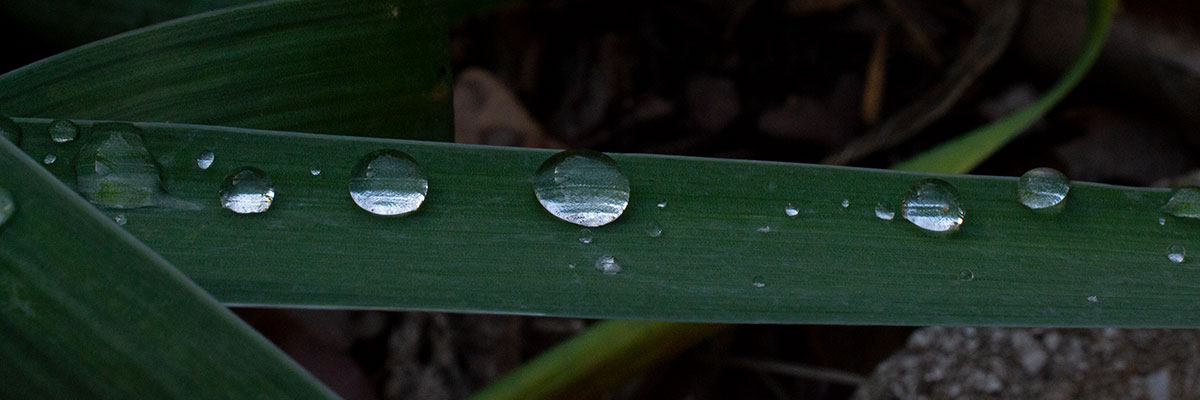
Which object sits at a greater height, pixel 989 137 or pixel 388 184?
pixel 989 137

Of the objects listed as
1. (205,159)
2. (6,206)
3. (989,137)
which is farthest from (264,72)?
Answer: (989,137)

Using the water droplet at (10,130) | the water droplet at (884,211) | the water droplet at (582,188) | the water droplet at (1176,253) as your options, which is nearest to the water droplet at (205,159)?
the water droplet at (10,130)

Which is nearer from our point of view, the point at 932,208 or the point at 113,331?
the point at 113,331

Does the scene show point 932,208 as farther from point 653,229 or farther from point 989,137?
point 989,137

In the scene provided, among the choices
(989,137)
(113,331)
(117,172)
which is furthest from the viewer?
(989,137)

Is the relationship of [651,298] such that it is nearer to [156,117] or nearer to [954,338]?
[156,117]

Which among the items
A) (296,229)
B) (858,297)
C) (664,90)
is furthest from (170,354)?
(664,90)

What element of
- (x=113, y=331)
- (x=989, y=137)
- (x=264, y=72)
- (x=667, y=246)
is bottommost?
(x=113, y=331)

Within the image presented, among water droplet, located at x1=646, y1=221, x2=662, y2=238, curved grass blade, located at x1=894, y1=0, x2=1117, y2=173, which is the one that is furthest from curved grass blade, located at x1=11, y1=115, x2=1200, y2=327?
curved grass blade, located at x1=894, y1=0, x2=1117, y2=173
